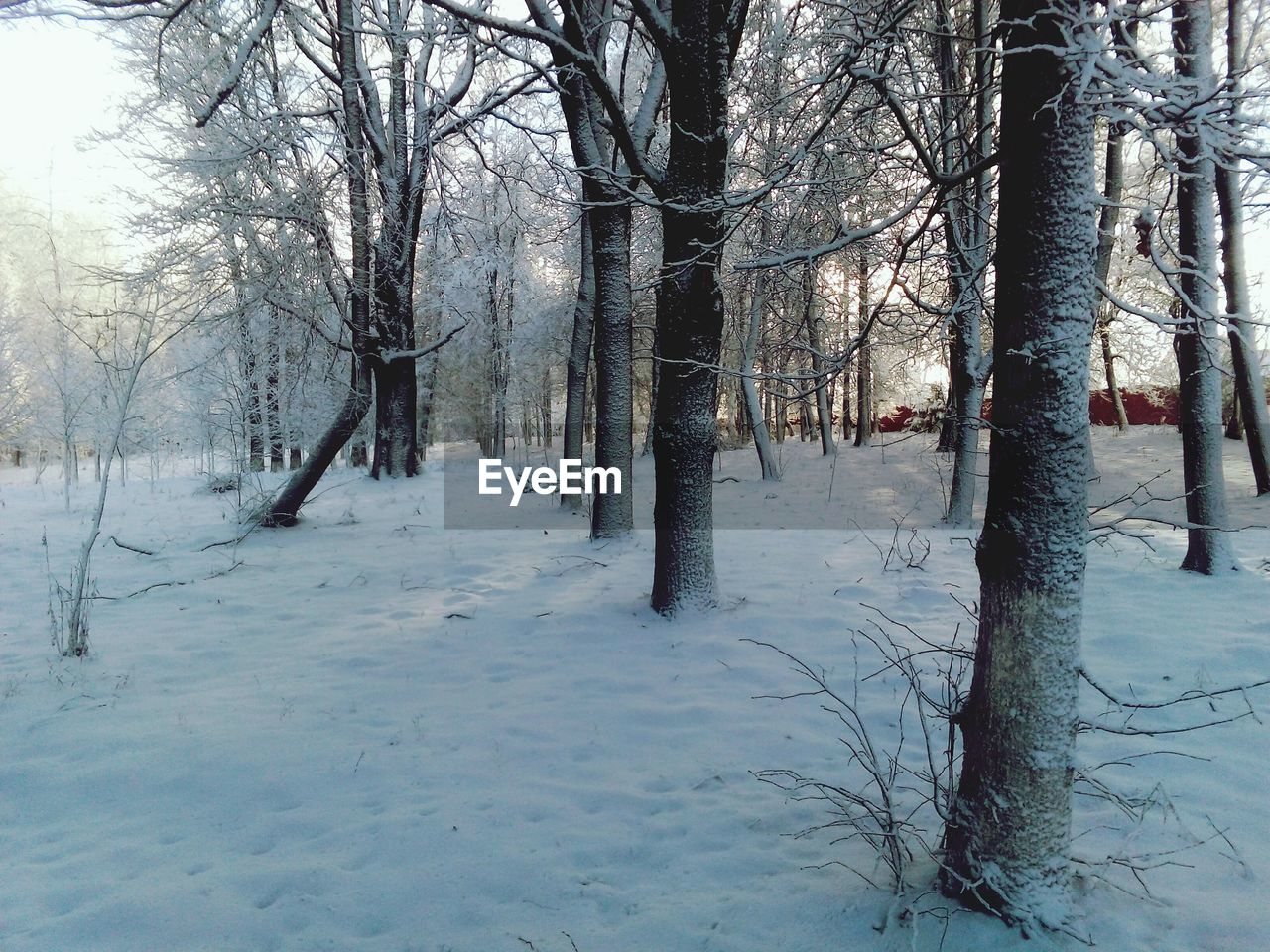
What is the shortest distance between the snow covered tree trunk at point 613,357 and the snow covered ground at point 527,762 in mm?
1008

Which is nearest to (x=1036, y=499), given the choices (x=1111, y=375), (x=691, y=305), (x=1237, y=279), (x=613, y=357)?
(x=691, y=305)

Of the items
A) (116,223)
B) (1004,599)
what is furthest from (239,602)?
(116,223)

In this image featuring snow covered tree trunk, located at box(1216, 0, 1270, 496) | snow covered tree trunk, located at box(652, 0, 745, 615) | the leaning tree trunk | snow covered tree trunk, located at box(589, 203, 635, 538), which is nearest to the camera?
snow covered tree trunk, located at box(652, 0, 745, 615)

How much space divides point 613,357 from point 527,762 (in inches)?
201

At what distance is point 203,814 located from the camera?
286 cm

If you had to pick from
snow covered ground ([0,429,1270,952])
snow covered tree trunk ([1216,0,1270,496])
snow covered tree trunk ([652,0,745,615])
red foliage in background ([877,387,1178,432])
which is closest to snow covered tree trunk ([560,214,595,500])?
snow covered ground ([0,429,1270,952])

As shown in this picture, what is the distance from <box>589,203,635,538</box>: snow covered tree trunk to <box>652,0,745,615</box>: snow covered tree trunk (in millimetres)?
2315

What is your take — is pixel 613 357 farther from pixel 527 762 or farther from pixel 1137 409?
pixel 1137 409

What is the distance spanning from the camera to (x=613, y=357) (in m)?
7.64

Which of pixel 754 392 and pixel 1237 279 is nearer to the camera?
pixel 1237 279

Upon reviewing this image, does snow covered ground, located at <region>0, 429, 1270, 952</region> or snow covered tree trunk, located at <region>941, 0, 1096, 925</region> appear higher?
snow covered tree trunk, located at <region>941, 0, 1096, 925</region>

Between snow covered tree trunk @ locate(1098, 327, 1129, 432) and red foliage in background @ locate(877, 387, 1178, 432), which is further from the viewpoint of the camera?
red foliage in background @ locate(877, 387, 1178, 432)

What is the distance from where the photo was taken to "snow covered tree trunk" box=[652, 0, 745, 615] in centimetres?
478

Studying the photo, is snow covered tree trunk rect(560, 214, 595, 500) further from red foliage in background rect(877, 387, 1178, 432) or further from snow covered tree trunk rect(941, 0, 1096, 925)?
red foliage in background rect(877, 387, 1178, 432)
